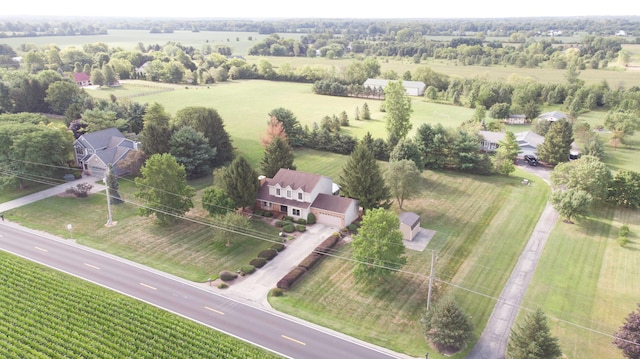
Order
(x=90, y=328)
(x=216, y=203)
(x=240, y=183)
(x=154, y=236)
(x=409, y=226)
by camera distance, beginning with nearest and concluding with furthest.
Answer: (x=90, y=328) < (x=409, y=226) < (x=154, y=236) < (x=216, y=203) < (x=240, y=183)

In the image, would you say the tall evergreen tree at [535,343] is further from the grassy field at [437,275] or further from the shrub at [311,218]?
the shrub at [311,218]

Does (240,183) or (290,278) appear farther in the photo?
(240,183)

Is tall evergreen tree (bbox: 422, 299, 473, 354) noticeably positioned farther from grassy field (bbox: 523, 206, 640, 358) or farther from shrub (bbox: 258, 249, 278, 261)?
shrub (bbox: 258, 249, 278, 261)

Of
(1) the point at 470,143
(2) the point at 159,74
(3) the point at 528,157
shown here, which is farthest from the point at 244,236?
(2) the point at 159,74

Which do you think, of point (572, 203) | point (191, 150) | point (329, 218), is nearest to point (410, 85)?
point (191, 150)

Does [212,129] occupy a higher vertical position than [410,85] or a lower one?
→ higher

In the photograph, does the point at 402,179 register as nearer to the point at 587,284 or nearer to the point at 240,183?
the point at 240,183

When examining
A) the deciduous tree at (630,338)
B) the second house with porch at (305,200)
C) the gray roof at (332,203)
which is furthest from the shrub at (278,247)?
the deciduous tree at (630,338)
